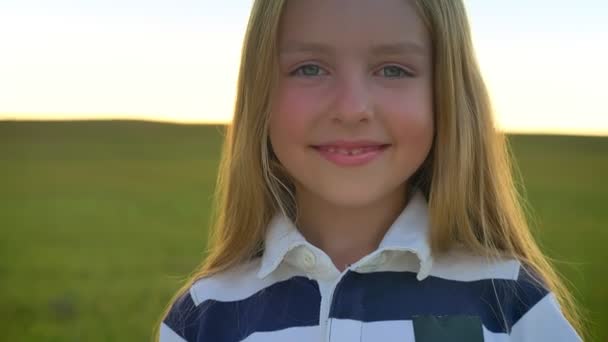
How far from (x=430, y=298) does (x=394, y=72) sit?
1.73ft

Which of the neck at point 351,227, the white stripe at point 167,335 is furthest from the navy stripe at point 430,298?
the white stripe at point 167,335

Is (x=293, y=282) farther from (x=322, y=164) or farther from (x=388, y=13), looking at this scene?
(x=388, y=13)

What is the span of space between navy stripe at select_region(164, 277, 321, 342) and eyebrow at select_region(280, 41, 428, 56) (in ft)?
1.77

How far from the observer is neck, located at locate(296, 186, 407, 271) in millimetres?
1954

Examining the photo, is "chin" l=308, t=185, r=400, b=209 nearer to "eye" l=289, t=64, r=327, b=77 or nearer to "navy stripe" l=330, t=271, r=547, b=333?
"navy stripe" l=330, t=271, r=547, b=333

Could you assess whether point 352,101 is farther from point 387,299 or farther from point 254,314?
point 254,314

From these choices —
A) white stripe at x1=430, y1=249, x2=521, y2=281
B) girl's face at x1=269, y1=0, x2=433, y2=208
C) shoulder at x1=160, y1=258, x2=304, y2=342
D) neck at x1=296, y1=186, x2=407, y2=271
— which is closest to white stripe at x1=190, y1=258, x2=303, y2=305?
shoulder at x1=160, y1=258, x2=304, y2=342

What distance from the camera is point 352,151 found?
6.06ft

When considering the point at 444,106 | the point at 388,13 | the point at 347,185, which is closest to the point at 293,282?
the point at 347,185

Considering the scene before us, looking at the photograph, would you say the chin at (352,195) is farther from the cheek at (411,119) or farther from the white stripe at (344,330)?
the white stripe at (344,330)

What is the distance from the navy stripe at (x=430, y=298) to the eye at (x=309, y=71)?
472 mm

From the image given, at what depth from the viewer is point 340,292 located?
1796 millimetres

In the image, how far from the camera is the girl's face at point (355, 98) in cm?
179

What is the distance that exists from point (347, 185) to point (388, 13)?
407 mm
